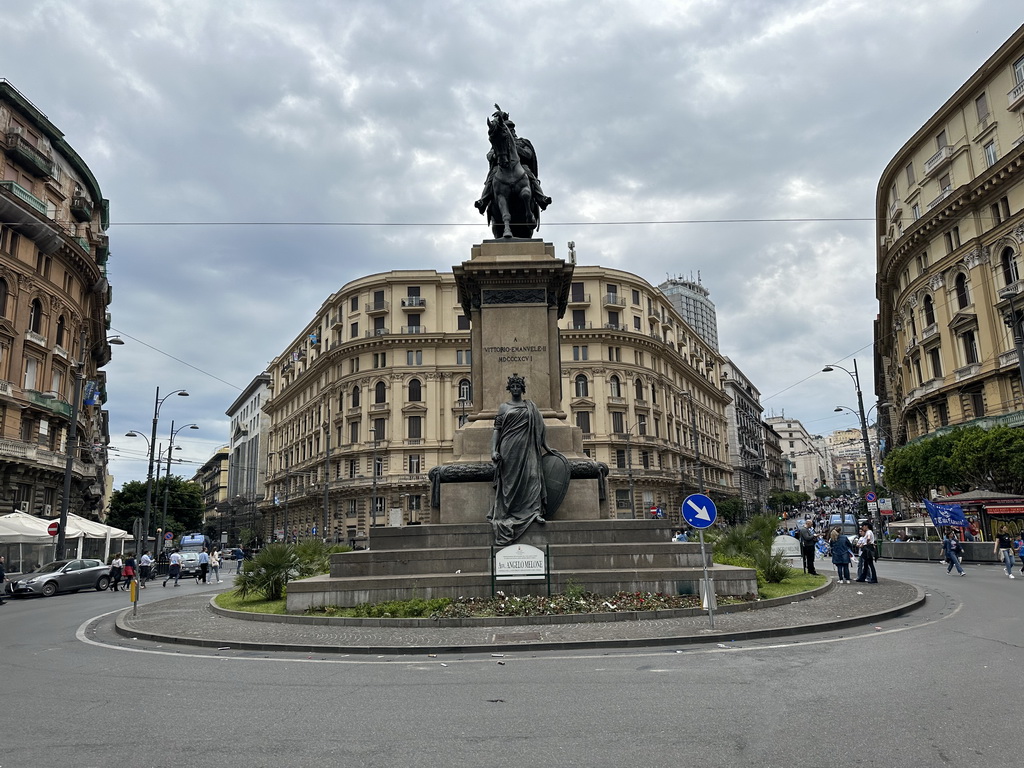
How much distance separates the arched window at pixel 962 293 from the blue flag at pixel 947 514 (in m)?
18.0

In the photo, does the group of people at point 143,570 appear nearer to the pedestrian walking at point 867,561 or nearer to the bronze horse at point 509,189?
the bronze horse at point 509,189

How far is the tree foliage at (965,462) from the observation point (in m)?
34.7

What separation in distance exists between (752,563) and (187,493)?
283 ft

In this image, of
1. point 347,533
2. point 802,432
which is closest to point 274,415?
point 347,533

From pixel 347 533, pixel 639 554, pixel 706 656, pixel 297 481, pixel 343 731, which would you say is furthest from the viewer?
pixel 297 481

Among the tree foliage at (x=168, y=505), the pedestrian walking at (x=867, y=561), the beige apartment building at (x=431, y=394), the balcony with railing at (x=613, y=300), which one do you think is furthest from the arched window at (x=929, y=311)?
the tree foliage at (x=168, y=505)

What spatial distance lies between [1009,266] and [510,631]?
140ft

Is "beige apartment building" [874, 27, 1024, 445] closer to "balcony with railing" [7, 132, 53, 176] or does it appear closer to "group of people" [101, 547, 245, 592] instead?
"group of people" [101, 547, 245, 592]

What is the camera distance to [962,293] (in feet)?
149

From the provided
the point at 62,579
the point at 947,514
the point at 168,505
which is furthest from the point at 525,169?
the point at 168,505

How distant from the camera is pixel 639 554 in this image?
45.4ft

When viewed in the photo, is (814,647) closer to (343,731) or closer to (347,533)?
(343,731)

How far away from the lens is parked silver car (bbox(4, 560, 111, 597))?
25.2 m

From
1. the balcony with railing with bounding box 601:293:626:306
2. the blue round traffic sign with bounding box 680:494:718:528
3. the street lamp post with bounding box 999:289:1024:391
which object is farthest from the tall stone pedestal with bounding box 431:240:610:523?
the balcony with railing with bounding box 601:293:626:306
